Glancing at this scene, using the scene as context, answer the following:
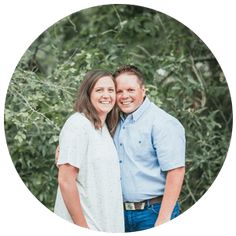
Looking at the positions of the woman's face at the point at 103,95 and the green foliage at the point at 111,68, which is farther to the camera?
the green foliage at the point at 111,68

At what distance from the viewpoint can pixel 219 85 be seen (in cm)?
287

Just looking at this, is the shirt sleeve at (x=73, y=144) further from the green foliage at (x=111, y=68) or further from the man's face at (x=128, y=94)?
the man's face at (x=128, y=94)

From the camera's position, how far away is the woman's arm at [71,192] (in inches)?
103

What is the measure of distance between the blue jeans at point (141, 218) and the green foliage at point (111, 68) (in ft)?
0.47

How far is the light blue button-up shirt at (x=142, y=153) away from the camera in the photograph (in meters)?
2.60

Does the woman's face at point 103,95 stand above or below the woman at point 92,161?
above

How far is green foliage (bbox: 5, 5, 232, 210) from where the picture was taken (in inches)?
107

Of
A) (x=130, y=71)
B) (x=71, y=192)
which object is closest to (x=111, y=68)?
(x=130, y=71)

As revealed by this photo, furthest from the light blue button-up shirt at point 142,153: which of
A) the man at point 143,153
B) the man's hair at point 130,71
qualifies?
the man's hair at point 130,71

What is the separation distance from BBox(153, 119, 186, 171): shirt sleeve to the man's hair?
19 cm

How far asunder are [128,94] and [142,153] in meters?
0.22

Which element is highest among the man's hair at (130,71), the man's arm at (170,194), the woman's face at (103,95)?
the man's hair at (130,71)

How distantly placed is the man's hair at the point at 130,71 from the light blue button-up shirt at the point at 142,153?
120 millimetres

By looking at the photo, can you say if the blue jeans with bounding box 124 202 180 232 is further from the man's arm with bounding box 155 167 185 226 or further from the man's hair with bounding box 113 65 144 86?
the man's hair with bounding box 113 65 144 86
